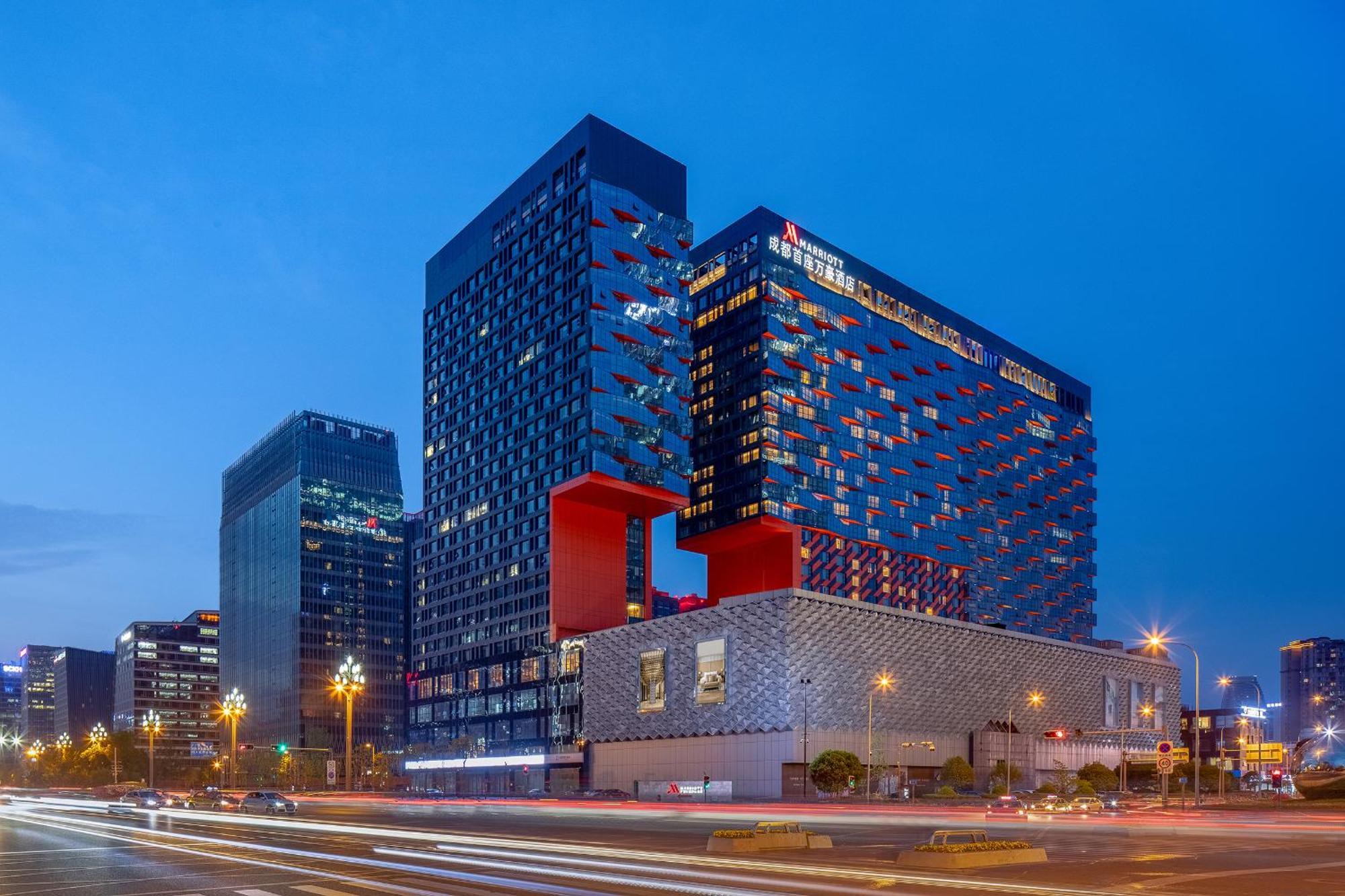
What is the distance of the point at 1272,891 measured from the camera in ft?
85.0

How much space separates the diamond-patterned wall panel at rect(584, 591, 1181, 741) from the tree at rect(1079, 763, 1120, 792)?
8.92 m

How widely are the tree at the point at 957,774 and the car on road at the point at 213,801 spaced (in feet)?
231

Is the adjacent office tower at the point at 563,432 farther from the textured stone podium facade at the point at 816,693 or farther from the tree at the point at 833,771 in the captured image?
the tree at the point at 833,771

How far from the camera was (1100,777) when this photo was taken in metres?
129

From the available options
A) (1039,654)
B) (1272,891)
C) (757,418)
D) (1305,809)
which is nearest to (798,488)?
(757,418)

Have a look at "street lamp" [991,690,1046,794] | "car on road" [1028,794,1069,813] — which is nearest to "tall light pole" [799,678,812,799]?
"street lamp" [991,690,1046,794]

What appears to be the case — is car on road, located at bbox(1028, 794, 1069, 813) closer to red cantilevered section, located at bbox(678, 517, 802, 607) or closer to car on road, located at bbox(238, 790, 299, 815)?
car on road, located at bbox(238, 790, 299, 815)

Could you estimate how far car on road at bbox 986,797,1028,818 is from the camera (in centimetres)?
6800

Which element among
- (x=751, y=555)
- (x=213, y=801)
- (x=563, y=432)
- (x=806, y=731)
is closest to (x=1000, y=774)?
(x=806, y=731)

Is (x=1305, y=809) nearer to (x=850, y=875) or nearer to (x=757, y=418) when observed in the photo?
(x=850, y=875)

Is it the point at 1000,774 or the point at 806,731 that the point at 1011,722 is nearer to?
the point at 1000,774

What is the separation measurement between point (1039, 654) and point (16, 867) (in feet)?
413

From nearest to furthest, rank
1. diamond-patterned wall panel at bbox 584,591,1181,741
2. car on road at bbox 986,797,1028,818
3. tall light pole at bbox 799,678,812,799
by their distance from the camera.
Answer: car on road at bbox 986,797,1028,818, tall light pole at bbox 799,678,812,799, diamond-patterned wall panel at bbox 584,591,1181,741

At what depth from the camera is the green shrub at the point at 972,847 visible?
3250 cm
